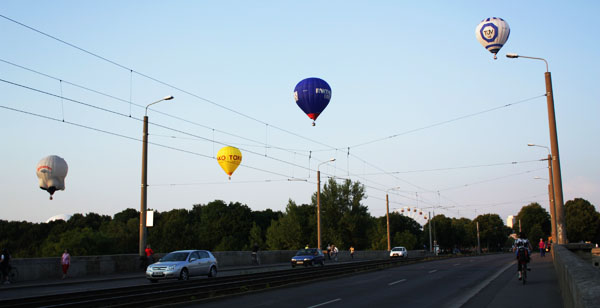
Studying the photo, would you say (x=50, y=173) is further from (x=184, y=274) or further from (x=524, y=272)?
(x=524, y=272)

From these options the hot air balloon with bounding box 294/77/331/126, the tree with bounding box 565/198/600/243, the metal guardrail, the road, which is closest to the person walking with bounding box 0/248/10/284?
the road

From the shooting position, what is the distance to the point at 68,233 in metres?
95.7

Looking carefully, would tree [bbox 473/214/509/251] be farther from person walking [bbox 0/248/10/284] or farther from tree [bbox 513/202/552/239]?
person walking [bbox 0/248/10/284]

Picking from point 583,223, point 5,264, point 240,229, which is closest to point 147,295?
point 5,264

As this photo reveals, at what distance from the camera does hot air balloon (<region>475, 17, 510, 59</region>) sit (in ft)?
107

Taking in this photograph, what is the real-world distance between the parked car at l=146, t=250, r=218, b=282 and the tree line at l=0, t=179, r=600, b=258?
221 feet

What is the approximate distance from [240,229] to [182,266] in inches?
3753

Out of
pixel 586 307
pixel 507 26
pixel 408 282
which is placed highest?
pixel 507 26

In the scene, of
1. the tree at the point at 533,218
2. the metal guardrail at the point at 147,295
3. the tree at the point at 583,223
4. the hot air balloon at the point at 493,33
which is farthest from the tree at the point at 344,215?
the metal guardrail at the point at 147,295

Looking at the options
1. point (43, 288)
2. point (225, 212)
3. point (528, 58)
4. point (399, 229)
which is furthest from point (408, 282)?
point (399, 229)

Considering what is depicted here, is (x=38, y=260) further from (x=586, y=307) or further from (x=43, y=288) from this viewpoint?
(x=586, y=307)

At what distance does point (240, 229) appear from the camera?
120 m

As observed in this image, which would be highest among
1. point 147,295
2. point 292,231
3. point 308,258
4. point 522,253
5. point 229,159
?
point 229,159

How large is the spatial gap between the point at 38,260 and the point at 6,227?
96.8m
